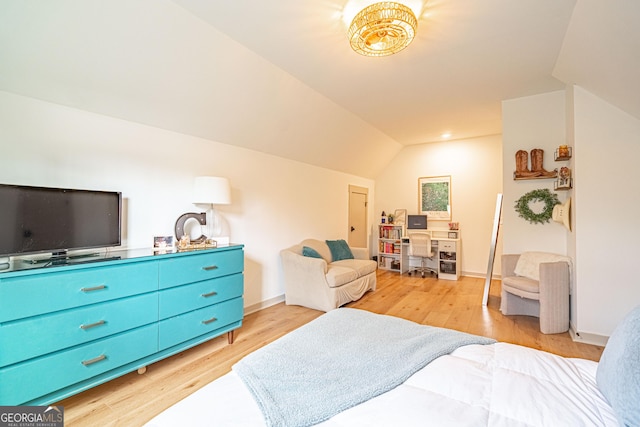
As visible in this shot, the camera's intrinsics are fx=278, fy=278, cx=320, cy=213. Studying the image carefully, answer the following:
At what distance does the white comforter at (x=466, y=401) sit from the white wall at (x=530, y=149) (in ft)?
9.81

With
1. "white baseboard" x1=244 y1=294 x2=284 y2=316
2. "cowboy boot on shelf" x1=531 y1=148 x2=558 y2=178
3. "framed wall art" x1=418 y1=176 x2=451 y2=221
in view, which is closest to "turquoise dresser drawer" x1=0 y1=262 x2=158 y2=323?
"white baseboard" x1=244 y1=294 x2=284 y2=316

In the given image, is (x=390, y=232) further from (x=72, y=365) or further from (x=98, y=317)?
(x=72, y=365)

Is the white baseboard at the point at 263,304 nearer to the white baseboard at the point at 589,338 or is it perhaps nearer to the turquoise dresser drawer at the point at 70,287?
the turquoise dresser drawer at the point at 70,287

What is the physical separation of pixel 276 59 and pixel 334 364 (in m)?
2.77

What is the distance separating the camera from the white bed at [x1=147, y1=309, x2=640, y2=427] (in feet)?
2.78

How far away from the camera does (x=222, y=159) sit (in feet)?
11.1

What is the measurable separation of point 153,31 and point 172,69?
33 cm

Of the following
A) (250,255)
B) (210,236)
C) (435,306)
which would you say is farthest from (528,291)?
(210,236)

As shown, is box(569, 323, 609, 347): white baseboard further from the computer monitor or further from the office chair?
the computer monitor

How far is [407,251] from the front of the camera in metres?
6.08

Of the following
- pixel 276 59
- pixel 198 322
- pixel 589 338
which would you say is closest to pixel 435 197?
pixel 589 338

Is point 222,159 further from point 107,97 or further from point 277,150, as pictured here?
point 107,97

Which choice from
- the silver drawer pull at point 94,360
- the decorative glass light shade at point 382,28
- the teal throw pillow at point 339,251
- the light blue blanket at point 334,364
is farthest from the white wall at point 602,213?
the silver drawer pull at point 94,360

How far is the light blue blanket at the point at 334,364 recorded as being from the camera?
0.94 meters
